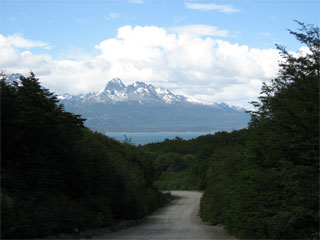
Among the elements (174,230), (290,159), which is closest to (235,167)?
(174,230)

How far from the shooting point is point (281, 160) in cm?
1492

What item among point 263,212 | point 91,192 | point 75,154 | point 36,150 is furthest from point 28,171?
point 263,212

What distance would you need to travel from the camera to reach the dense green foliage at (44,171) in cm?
1370

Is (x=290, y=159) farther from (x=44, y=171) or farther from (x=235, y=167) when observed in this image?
(x=44, y=171)

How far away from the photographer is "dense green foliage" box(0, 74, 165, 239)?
1370 centimetres

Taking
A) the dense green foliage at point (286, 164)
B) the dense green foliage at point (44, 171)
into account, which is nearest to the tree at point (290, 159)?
the dense green foliage at point (286, 164)

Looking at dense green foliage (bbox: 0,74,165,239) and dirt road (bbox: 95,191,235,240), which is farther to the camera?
dirt road (bbox: 95,191,235,240)

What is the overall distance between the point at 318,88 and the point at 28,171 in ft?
39.0

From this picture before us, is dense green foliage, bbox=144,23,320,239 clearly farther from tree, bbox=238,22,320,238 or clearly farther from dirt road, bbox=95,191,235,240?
dirt road, bbox=95,191,235,240

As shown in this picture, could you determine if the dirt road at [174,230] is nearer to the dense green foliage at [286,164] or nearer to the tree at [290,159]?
the dense green foliage at [286,164]

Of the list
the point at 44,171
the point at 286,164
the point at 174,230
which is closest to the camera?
the point at 286,164

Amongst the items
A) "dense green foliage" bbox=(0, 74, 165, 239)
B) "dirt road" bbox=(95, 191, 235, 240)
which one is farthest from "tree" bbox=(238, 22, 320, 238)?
"dense green foliage" bbox=(0, 74, 165, 239)

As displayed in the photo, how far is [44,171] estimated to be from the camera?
1703cm

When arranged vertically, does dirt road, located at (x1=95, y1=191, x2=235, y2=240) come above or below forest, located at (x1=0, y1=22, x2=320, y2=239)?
below
